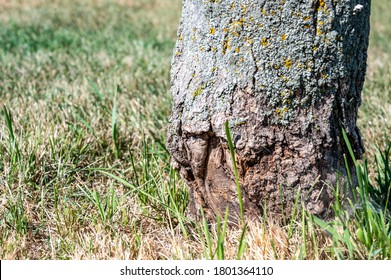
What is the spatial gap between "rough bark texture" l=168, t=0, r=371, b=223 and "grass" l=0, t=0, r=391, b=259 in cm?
16

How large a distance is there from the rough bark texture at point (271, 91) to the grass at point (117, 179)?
0.16 meters

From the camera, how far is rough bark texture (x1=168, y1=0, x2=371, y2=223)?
2207 millimetres

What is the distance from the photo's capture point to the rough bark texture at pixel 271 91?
7.24ft

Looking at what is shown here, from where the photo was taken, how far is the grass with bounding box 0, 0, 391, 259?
226cm

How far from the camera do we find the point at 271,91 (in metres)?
2.25

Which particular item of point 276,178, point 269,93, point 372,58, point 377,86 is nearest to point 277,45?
point 269,93

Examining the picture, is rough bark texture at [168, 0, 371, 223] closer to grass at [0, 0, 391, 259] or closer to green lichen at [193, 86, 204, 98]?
green lichen at [193, 86, 204, 98]

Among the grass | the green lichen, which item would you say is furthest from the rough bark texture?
the grass

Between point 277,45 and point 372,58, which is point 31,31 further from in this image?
point 277,45

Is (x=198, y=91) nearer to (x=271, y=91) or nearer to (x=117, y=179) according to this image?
(x=271, y=91)

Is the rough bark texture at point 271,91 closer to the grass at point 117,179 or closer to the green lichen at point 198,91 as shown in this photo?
the green lichen at point 198,91

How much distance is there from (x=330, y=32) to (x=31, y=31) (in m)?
5.19

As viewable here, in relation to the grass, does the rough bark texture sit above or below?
above
